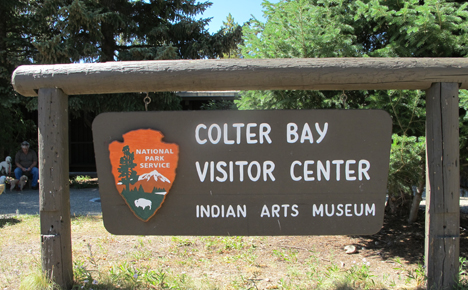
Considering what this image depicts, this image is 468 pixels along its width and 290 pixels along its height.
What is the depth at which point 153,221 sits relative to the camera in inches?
99.5

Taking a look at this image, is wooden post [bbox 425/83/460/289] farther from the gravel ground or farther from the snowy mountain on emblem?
the gravel ground

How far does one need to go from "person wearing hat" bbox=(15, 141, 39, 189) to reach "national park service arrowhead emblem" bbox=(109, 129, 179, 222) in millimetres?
7342

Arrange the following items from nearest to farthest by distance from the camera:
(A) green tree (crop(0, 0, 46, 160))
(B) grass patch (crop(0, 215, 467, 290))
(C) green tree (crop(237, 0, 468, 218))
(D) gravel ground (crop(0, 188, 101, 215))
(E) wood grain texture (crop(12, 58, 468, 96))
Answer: (E) wood grain texture (crop(12, 58, 468, 96))
(B) grass patch (crop(0, 215, 467, 290))
(C) green tree (crop(237, 0, 468, 218))
(D) gravel ground (crop(0, 188, 101, 215))
(A) green tree (crop(0, 0, 46, 160))

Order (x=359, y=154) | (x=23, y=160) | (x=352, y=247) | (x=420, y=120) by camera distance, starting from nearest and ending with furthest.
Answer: (x=359, y=154)
(x=420, y=120)
(x=352, y=247)
(x=23, y=160)

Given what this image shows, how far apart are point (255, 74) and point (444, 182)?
4.99 ft

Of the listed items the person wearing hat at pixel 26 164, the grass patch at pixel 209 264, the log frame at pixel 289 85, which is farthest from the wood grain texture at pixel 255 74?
the person wearing hat at pixel 26 164

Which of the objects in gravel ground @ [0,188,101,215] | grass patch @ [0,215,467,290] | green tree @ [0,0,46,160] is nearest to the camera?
grass patch @ [0,215,467,290]

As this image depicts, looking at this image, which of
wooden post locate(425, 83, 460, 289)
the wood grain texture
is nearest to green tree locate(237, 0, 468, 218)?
wooden post locate(425, 83, 460, 289)

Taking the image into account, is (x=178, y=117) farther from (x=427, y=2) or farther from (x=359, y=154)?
(x=427, y=2)

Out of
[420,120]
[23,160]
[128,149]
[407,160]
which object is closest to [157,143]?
[128,149]

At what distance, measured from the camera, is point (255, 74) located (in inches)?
96.1

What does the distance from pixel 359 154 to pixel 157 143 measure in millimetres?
1438

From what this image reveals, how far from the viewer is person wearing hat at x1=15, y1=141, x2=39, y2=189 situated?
28.3 feet

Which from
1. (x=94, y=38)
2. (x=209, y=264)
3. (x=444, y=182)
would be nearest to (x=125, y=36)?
(x=94, y=38)
